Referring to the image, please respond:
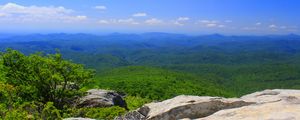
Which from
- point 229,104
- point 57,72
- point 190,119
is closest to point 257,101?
point 229,104

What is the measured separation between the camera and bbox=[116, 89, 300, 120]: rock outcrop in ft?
49.7

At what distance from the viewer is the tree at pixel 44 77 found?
41219mm

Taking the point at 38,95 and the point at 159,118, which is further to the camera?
the point at 38,95

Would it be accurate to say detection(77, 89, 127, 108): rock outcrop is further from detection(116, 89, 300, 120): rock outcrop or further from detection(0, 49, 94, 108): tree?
detection(116, 89, 300, 120): rock outcrop

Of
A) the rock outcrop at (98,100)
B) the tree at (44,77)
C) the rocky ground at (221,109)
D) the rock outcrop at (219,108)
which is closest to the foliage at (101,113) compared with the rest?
the tree at (44,77)

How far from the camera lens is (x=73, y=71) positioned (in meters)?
43.6

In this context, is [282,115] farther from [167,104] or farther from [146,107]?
[146,107]

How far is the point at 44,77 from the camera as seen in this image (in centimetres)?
4166

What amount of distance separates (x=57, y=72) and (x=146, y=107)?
23.2 meters

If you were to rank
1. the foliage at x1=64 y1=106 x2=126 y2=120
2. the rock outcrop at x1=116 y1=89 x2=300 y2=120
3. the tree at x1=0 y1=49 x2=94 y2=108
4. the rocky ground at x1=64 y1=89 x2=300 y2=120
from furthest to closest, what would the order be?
1. the tree at x1=0 y1=49 x2=94 y2=108
2. the foliage at x1=64 y1=106 x2=126 y2=120
3. the rock outcrop at x1=116 y1=89 x2=300 y2=120
4. the rocky ground at x1=64 y1=89 x2=300 y2=120

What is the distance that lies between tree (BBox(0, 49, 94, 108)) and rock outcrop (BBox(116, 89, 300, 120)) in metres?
21.9

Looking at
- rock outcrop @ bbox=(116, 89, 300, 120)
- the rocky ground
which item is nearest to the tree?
the rocky ground

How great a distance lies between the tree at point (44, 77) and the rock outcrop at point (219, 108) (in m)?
21.9

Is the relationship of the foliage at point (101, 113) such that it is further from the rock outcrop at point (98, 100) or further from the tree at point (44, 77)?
the rock outcrop at point (98, 100)
